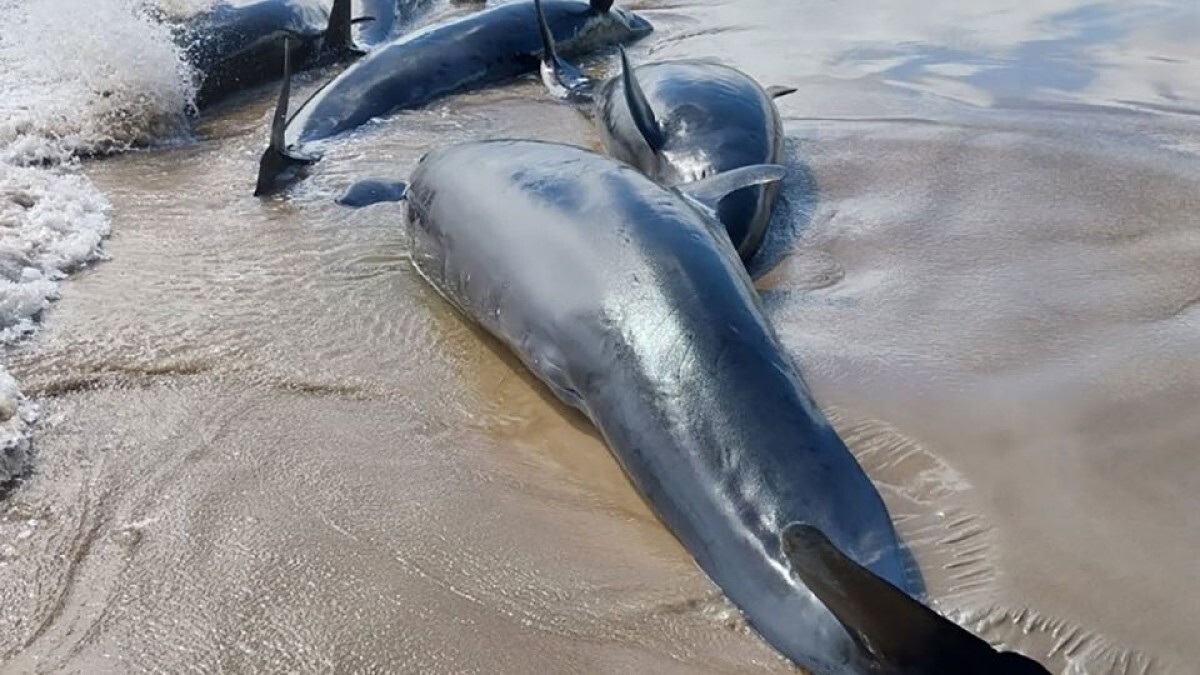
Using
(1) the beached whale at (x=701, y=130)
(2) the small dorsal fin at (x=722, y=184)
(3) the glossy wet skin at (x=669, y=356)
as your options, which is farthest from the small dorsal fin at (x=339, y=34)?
(2) the small dorsal fin at (x=722, y=184)

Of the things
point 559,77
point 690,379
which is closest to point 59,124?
point 559,77

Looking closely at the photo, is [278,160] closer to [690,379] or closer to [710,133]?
[710,133]

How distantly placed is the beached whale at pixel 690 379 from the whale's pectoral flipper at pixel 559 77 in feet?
9.65

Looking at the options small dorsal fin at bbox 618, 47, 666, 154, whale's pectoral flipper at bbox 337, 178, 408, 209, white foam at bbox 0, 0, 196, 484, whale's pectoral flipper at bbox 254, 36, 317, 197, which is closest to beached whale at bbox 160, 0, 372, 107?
white foam at bbox 0, 0, 196, 484

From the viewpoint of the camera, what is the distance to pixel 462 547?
115 inches

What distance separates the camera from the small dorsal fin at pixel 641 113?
16.6 feet

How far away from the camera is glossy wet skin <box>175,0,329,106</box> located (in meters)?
7.82

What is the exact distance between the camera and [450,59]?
7.59m

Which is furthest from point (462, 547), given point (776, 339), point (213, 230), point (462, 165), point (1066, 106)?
point (1066, 106)

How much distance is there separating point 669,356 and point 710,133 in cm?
232

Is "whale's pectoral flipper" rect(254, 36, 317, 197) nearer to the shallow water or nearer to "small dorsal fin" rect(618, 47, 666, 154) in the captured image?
the shallow water

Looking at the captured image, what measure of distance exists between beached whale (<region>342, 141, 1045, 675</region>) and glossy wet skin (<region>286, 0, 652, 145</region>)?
2588mm

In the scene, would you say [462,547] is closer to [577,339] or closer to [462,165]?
[577,339]

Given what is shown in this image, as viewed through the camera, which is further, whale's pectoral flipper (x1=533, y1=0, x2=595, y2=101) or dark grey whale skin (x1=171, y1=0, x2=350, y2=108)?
dark grey whale skin (x1=171, y1=0, x2=350, y2=108)
